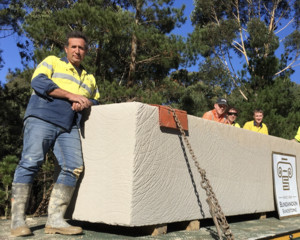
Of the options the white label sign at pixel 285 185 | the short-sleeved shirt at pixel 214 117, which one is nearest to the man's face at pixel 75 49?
the short-sleeved shirt at pixel 214 117

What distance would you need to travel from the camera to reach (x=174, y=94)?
43.1 ft

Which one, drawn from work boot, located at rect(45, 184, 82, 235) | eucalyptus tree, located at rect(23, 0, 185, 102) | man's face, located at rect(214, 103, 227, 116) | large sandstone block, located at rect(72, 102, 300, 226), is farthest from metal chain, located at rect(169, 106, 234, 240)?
eucalyptus tree, located at rect(23, 0, 185, 102)

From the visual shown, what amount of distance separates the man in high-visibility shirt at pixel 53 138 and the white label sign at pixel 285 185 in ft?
8.28

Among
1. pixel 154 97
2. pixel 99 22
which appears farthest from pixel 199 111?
pixel 99 22

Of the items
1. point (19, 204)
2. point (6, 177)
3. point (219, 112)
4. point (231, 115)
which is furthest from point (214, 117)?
point (6, 177)

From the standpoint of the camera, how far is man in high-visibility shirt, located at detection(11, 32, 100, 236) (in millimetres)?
2367

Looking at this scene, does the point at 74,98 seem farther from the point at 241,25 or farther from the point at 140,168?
the point at 241,25

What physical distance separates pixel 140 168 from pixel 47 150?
0.68m

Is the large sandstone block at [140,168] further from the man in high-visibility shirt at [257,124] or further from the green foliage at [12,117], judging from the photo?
the green foliage at [12,117]

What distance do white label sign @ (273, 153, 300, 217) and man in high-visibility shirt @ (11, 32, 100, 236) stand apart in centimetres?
252

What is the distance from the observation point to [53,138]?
8.13ft

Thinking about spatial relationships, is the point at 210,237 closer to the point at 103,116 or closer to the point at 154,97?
the point at 103,116

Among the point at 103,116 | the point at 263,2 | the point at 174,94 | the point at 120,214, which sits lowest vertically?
the point at 120,214

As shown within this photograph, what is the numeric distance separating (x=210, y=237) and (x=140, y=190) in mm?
627
